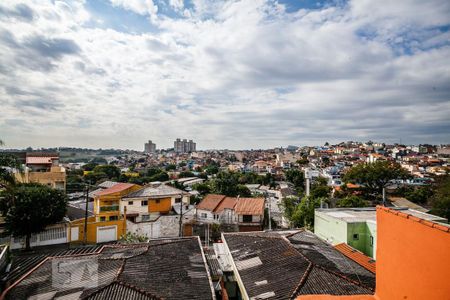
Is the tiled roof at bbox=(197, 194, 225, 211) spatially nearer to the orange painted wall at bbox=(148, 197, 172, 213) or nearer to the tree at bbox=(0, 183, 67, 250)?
the orange painted wall at bbox=(148, 197, 172, 213)

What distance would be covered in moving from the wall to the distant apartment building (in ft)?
103

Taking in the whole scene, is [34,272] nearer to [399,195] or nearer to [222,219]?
[222,219]

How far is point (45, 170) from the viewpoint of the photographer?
42594 millimetres

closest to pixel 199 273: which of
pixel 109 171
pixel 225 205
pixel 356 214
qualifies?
pixel 356 214

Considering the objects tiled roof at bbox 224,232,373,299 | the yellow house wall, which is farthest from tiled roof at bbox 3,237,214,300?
the yellow house wall

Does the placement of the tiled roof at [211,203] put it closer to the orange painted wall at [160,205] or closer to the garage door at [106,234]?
the orange painted wall at [160,205]

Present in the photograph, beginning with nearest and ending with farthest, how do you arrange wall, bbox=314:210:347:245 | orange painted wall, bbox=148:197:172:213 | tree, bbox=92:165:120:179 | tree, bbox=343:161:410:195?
1. wall, bbox=314:210:347:245
2. orange painted wall, bbox=148:197:172:213
3. tree, bbox=343:161:410:195
4. tree, bbox=92:165:120:179

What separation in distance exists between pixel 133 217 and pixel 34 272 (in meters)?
18.4

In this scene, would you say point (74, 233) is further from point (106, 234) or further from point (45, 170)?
point (45, 170)

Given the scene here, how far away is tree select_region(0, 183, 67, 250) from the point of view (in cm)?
2003

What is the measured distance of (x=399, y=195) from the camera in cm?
4694

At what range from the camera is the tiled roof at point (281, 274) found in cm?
958

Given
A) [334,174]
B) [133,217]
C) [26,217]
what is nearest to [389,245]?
[26,217]

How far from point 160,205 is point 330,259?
22.2 metres
